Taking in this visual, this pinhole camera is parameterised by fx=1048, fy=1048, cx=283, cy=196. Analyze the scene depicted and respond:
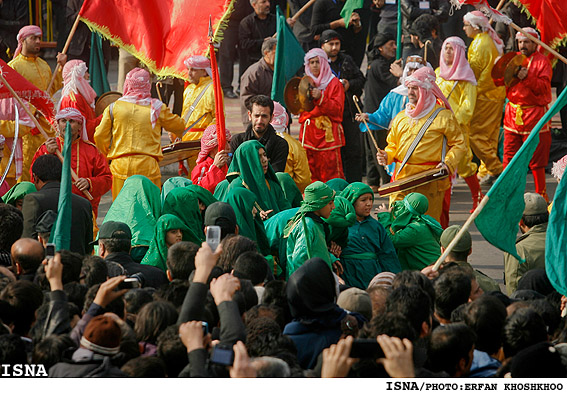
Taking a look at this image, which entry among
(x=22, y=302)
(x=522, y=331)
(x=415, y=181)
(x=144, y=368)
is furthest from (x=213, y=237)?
(x=415, y=181)

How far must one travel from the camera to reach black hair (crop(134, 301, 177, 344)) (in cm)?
Result: 511

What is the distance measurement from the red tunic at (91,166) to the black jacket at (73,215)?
1.59 m

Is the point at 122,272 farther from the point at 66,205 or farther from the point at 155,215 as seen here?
the point at 155,215

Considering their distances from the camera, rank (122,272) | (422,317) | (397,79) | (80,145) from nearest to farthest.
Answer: (422,317), (122,272), (80,145), (397,79)

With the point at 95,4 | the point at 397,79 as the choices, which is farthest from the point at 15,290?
the point at 397,79

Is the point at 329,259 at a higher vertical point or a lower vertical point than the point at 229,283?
lower

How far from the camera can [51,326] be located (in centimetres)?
506

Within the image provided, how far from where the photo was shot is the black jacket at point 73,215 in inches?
311

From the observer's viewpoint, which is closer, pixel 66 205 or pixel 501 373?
pixel 501 373

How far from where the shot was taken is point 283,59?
38.8 feet

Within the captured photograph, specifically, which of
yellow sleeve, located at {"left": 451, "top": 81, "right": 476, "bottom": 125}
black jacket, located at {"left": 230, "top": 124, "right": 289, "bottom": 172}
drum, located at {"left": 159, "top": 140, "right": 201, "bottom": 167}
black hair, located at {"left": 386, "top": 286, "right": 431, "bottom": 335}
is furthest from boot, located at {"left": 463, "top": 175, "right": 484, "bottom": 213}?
black hair, located at {"left": 386, "top": 286, "right": 431, "bottom": 335}

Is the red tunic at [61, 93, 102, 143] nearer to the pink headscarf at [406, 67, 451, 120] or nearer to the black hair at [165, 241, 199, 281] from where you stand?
the pink headscarf at [406, 67, 451, 120]

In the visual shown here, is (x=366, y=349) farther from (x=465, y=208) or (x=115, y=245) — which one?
(x=465, y=208)

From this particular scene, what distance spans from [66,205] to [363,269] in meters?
2.43
